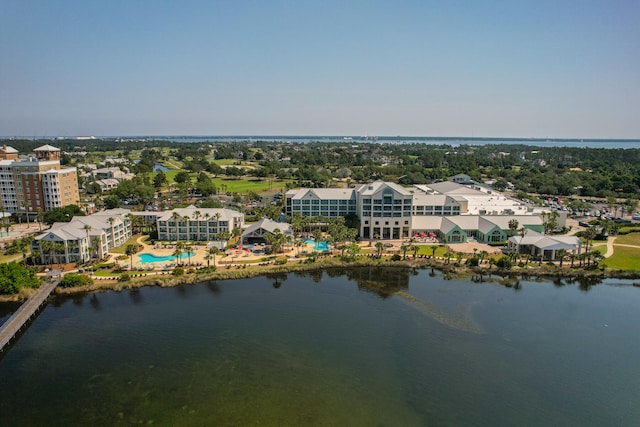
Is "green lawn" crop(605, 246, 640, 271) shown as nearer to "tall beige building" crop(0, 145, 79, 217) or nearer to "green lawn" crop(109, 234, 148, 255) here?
"green lawn" crop(109, 234, 148, 255)

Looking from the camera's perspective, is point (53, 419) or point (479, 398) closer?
point (53, 419)

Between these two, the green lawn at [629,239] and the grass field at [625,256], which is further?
the green lawn at [629,239]

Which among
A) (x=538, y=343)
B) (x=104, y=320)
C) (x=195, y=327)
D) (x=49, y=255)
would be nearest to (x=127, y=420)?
(x=195, y=327)

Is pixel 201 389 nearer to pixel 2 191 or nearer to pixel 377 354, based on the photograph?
pixel 377 354

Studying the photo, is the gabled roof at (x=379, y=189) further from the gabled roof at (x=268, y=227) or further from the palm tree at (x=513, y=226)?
the palm tree at (x=513, y=226)

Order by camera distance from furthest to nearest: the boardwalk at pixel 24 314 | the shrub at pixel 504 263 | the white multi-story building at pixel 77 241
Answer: the shrub at pixel 504 263, the white multi-story building at pixel 77 241, the boardwalk at pixel 24 314

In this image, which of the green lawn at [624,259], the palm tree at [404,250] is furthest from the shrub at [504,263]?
the green lawn at [624,259]
